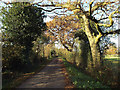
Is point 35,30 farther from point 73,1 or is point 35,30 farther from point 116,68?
point 116,68

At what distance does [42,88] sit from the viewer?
533cm

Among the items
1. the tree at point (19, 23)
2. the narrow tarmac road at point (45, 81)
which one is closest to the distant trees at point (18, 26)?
the tree at point (19, 23)

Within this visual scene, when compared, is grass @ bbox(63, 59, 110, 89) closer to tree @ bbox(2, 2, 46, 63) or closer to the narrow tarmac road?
the narrow tarmac road

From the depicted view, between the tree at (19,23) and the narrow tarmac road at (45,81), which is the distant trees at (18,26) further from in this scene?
the narrow tarmac road at (45,81)

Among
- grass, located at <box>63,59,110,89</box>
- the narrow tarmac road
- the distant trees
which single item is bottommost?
the narrow tarmac road

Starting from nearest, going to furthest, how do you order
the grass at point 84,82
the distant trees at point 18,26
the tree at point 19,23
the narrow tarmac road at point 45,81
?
the grass at point 84,82 < the narrow tarmac road at point 45,81 < the distant trees at point 18,26 < the tree at point 19,23

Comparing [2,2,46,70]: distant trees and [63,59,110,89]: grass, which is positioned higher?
[2,2,46,70]: distant trees

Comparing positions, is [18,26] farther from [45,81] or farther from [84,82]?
[84,82]

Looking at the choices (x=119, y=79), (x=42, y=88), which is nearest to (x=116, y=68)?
(x=119, y=79)

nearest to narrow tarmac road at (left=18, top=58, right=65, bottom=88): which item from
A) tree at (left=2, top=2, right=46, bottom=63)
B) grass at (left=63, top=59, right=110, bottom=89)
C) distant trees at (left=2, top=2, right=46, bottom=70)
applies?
grass at (left=63, top=59, right=110, bottom=89)

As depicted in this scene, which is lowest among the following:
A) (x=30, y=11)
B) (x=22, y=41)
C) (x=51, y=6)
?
(x=22, y=41)

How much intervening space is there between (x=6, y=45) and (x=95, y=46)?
867cm

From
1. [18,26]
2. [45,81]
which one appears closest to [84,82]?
[45,81]

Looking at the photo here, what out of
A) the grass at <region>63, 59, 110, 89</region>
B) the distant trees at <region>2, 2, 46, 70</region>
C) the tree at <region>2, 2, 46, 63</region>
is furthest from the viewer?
the tree at <region>2, 2, 46, 63</region>
